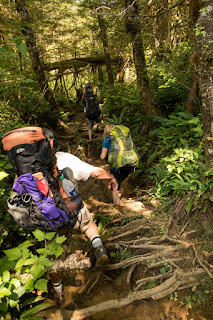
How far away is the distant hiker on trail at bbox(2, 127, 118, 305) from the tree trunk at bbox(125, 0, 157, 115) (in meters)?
4.71

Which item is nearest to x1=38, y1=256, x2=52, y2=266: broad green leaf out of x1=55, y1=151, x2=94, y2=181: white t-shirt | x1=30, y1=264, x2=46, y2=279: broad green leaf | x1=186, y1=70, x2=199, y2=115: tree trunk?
x1=30, y1=264, x2=46, y2=279: broad green leaf

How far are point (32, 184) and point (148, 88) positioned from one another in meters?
5.51

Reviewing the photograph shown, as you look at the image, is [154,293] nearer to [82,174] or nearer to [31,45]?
[82,174]

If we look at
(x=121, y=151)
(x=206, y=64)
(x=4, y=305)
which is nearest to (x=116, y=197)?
(x=121, y=151)

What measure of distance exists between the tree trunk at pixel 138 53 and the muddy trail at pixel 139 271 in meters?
3.74

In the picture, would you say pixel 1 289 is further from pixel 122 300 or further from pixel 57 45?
pixel 57 45

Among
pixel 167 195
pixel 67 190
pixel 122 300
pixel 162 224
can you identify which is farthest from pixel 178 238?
pixel 67 190

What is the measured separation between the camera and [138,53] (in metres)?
6.05

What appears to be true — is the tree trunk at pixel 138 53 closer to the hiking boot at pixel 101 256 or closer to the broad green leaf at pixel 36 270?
the hiking boot at pixel 101 256

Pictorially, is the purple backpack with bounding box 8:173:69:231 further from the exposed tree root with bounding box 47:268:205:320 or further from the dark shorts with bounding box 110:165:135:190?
the dark shorts with bounding box 110:165:135:190

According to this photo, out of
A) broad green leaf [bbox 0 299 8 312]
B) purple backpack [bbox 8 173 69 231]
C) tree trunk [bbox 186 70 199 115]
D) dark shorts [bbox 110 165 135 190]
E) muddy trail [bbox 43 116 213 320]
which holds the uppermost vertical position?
tree trunk [bbox 186 70 199 115]

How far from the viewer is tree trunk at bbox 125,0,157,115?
18.0ft

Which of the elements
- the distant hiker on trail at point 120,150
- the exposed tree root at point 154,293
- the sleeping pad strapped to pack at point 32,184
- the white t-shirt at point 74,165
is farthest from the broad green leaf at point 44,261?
the distant hiker on trail at point 120,150

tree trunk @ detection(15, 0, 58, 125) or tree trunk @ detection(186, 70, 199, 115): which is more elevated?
tree trunk @ detection(15, 0, 58, 125)
